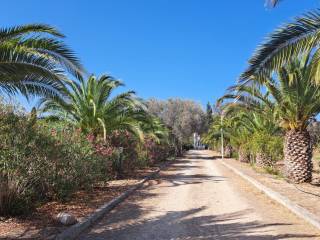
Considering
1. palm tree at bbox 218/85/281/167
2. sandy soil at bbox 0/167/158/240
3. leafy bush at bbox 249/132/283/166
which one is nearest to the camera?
sandy soil at bbox 0/167/158/240

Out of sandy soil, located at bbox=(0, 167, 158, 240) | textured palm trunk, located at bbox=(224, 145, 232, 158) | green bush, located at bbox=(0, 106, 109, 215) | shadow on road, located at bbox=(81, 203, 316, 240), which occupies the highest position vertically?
textured palm trunk, located at bbox=(224, 145, 232, 158)

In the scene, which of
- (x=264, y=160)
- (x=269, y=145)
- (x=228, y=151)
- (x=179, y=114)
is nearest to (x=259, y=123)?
(x=264, y=160)

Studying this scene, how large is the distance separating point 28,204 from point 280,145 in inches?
758

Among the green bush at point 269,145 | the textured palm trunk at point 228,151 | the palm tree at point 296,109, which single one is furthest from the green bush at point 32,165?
the textured palm trunk at point 228,151

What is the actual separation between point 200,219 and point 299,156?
9.11m

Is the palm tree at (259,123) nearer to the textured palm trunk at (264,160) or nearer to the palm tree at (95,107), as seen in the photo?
the textured palm trunk at (264,160)

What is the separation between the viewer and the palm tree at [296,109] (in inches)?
636

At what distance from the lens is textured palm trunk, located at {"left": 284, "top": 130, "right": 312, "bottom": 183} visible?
55.8ft

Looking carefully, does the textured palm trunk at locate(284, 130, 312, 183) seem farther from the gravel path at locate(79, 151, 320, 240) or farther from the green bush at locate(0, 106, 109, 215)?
the green bush at locate(0, 106, 109, 215)

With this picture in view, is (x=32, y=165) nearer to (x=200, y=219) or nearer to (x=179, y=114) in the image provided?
(x=200, y=219)

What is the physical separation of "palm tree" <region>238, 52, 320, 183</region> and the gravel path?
4107 millimetres

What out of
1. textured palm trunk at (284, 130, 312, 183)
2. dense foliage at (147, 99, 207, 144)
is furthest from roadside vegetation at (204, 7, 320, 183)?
dense foliage at (147, 99, 207, 144)

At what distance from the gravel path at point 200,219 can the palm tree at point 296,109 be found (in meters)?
4.11

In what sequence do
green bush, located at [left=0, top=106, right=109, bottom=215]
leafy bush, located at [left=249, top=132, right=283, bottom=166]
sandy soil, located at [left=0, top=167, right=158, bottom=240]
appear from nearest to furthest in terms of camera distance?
1. sandy soil, located at [left=0, top=167, right=158, bottom=240]
2. green bush, located at [left=0, top=106, right=109, bottom=215]
3. leafy bush, located at [left=249, top=132, right=283, bottom=166]
